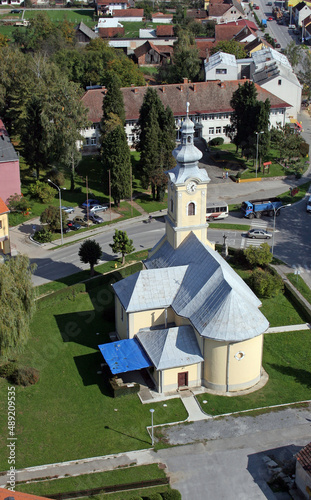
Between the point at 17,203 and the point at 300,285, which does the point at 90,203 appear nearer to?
the point at 17,203

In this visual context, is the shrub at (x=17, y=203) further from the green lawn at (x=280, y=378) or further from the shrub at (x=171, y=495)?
the shrub at (x=171, y=495)

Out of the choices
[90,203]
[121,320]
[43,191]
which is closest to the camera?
[121,320]

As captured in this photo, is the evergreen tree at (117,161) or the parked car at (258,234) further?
the evergreen tree at (117,161)

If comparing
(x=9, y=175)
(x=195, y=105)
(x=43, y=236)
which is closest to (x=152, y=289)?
(x=43, y=236)

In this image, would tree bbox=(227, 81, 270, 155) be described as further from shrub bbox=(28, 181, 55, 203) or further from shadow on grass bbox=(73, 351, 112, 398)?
shadow on grass bbox=(73, 351, 112, 398)

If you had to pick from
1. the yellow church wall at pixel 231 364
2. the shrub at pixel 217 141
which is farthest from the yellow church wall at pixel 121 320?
the shrub at pixel 217 141

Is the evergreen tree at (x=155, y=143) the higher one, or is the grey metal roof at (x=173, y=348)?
the evergreen tree at (x=155, y=143)
